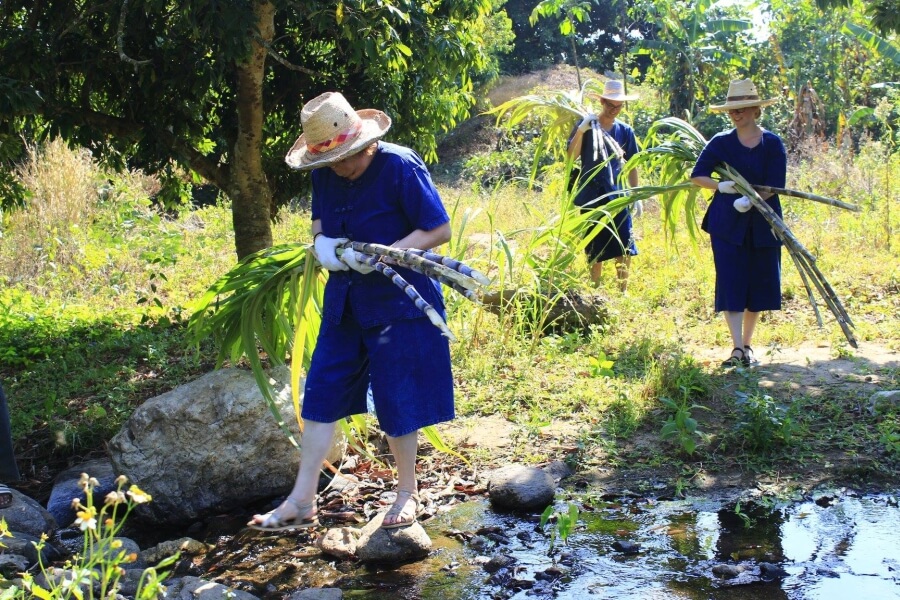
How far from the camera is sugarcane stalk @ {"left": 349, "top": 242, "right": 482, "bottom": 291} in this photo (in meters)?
3.32

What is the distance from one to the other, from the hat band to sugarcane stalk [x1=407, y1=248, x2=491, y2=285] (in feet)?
1.69

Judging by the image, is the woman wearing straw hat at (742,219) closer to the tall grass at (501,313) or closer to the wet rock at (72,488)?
the tall grass at (501,313)

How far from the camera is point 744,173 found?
5.70 metres

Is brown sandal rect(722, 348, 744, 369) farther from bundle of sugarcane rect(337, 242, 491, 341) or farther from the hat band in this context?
the hat band

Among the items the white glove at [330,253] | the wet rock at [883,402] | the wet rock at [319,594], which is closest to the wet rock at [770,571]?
the wet rock at [319,594]

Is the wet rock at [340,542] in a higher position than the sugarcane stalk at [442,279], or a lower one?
lower

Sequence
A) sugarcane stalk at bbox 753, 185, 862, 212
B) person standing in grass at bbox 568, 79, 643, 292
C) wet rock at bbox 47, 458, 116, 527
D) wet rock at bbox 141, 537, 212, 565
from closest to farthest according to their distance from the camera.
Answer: wet rock at bbox 141, 537, 212, 565, wet rock at bbox 47, 458, 116, 527, sugarcane stalk at bbox 753, 185, 862, 212, person standing in grass at bbox 568, 79, 643, 292

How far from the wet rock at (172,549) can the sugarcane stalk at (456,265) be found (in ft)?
5.48

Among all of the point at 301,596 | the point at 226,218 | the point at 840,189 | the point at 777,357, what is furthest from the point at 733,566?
the point at 226,218

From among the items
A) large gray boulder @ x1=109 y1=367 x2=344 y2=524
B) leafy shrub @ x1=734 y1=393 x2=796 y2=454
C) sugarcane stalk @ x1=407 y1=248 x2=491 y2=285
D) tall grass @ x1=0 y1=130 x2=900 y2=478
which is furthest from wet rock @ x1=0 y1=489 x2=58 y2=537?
leafy shrub @ x1=734 y1=393 x2=796 y2=454

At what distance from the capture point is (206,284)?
888cm

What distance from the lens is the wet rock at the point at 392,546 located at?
3750 millimetres

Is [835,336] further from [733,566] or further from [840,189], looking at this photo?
[840,189]

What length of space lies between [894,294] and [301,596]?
5.73 metres
